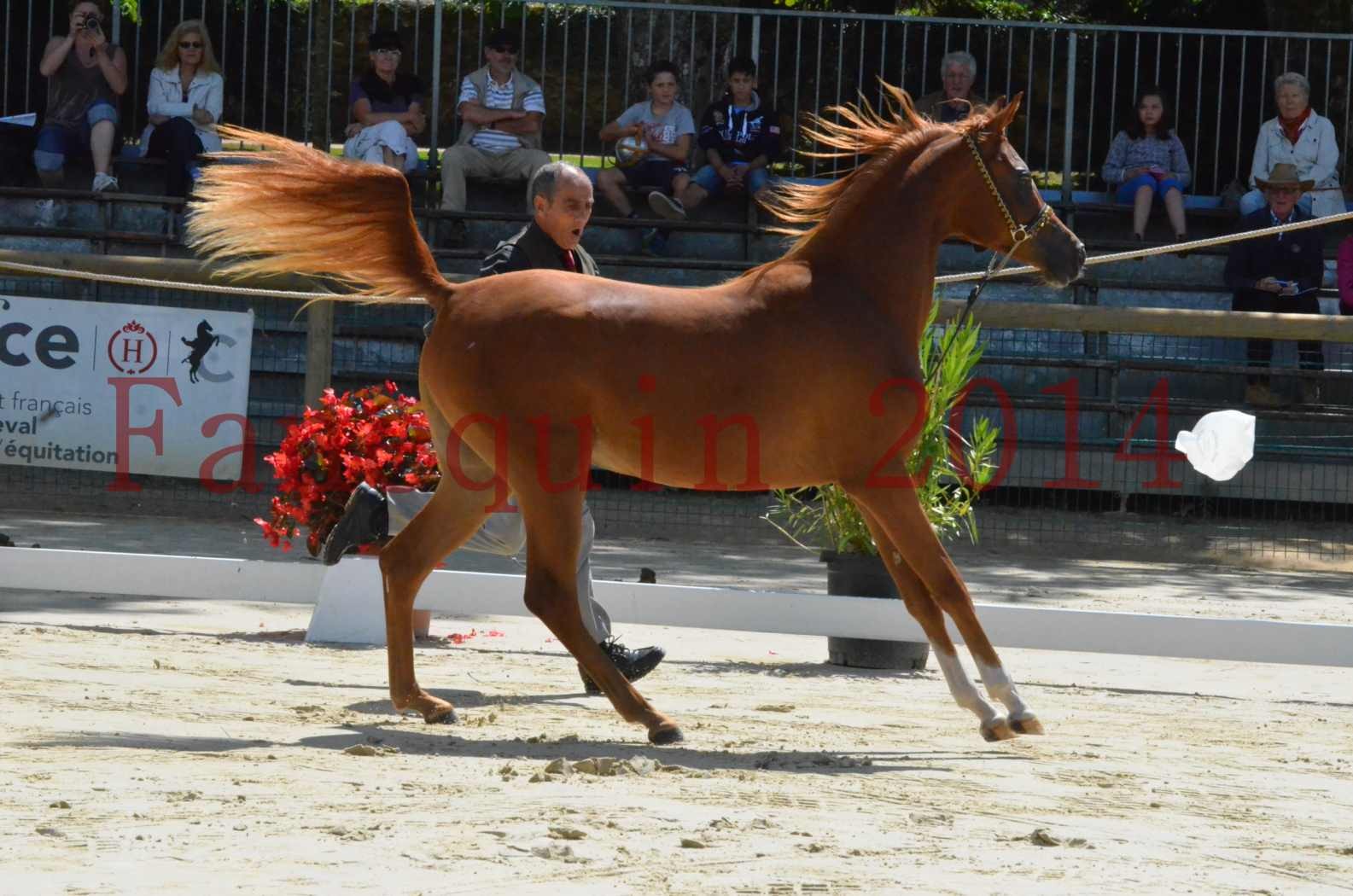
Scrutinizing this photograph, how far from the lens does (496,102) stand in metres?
12.5

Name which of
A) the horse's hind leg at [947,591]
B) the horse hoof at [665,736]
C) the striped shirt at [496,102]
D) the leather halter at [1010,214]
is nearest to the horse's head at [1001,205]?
the leather halter at [1010,214]

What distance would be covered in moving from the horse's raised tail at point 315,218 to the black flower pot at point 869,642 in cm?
212

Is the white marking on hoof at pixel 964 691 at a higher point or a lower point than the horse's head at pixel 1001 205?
lower

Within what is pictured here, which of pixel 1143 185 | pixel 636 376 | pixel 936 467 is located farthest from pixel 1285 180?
pixel 636 376

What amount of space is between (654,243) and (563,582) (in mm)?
7542

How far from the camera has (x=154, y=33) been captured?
13.7 metres

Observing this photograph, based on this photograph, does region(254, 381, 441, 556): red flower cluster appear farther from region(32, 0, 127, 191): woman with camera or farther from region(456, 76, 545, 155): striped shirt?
region(32, 0, 127, 191): woman with camera

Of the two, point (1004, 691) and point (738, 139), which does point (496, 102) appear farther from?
point (1004, 691)

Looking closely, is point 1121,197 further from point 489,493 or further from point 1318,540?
point 489,493

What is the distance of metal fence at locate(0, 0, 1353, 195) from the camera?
1295 centimetres

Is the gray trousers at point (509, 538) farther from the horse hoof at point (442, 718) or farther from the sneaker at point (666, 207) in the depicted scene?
the sneaker at point (666, 207)

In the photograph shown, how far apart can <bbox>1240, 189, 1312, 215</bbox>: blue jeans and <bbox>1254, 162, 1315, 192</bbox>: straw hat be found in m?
0.10

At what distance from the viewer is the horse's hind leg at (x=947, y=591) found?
16.3ft

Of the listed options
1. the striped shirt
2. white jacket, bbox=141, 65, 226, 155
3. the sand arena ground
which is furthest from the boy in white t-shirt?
the sand arena ground
